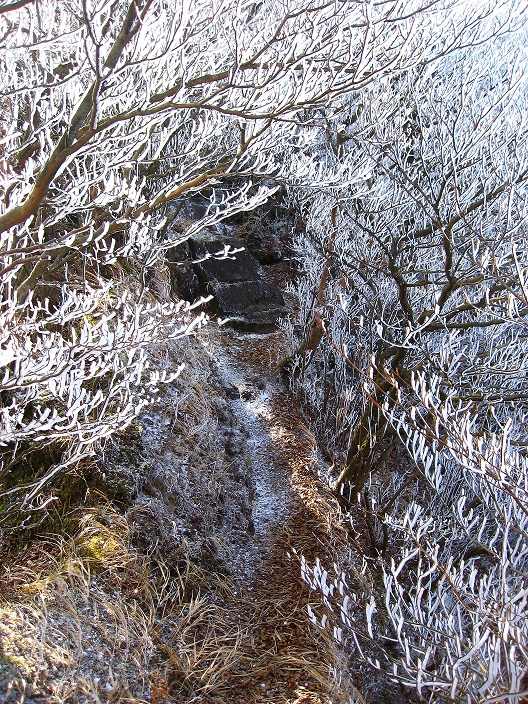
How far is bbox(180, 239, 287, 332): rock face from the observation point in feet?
27.5

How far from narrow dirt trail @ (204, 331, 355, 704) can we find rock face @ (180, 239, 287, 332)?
24.1 inches

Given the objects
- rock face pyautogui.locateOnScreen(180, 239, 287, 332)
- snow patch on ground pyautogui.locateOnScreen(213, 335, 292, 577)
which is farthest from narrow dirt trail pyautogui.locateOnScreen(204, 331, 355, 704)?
rock face pyautogui.locateOnScreen(180, 239, 287, 332)

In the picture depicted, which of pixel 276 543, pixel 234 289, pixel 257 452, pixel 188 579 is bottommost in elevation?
pixel 276 543

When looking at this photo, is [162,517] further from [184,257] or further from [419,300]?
[184,257]

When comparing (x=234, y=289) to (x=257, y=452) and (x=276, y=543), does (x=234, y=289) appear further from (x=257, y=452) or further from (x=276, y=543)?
(x=276, y=543)

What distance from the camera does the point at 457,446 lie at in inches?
92.1

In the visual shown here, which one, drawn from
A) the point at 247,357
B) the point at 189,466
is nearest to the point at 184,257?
the point at 247,357

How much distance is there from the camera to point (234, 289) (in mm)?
8711

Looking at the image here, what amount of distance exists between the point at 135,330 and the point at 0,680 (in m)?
1.82

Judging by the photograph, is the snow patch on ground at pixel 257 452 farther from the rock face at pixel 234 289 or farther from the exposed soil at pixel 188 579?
the rock face at pixel 234 289

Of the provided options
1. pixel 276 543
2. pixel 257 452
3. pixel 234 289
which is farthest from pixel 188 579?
pixel 234 289

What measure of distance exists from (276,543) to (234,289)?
4.85 meters

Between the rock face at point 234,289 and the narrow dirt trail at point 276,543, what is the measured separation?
24.1 inches

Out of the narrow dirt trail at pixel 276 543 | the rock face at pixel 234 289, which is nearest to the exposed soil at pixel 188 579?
the narrow dirt trail at pixel 276 543
